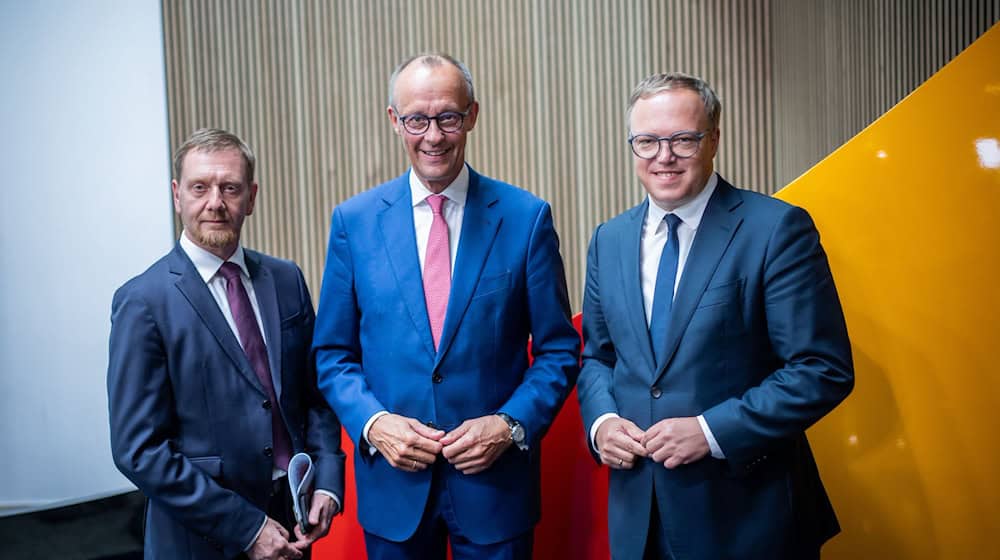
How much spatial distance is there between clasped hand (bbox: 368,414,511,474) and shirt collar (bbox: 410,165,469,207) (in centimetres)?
53

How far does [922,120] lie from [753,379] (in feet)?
3.30

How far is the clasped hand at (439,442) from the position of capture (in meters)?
1.81

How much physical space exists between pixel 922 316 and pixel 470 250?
4.12ft

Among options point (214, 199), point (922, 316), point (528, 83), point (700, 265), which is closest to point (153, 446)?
point (214, 199)

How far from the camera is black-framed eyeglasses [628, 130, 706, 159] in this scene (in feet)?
5.80

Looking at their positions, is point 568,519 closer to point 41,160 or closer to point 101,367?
point 101,367

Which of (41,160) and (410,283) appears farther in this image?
(41,160)

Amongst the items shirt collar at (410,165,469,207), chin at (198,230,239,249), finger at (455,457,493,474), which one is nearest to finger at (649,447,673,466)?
finger at (455,457,493,474)

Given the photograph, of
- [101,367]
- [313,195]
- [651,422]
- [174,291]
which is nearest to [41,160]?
[101,367]

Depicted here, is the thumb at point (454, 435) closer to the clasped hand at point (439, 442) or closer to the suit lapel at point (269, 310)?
the clasped hand at point (439, 442)

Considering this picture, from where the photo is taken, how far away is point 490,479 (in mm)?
1889

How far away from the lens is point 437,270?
6.40 feet

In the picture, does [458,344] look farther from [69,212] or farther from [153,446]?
[69,212]

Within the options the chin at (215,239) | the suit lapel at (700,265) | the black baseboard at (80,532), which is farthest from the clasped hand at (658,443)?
the black baseboard at (80,532)
